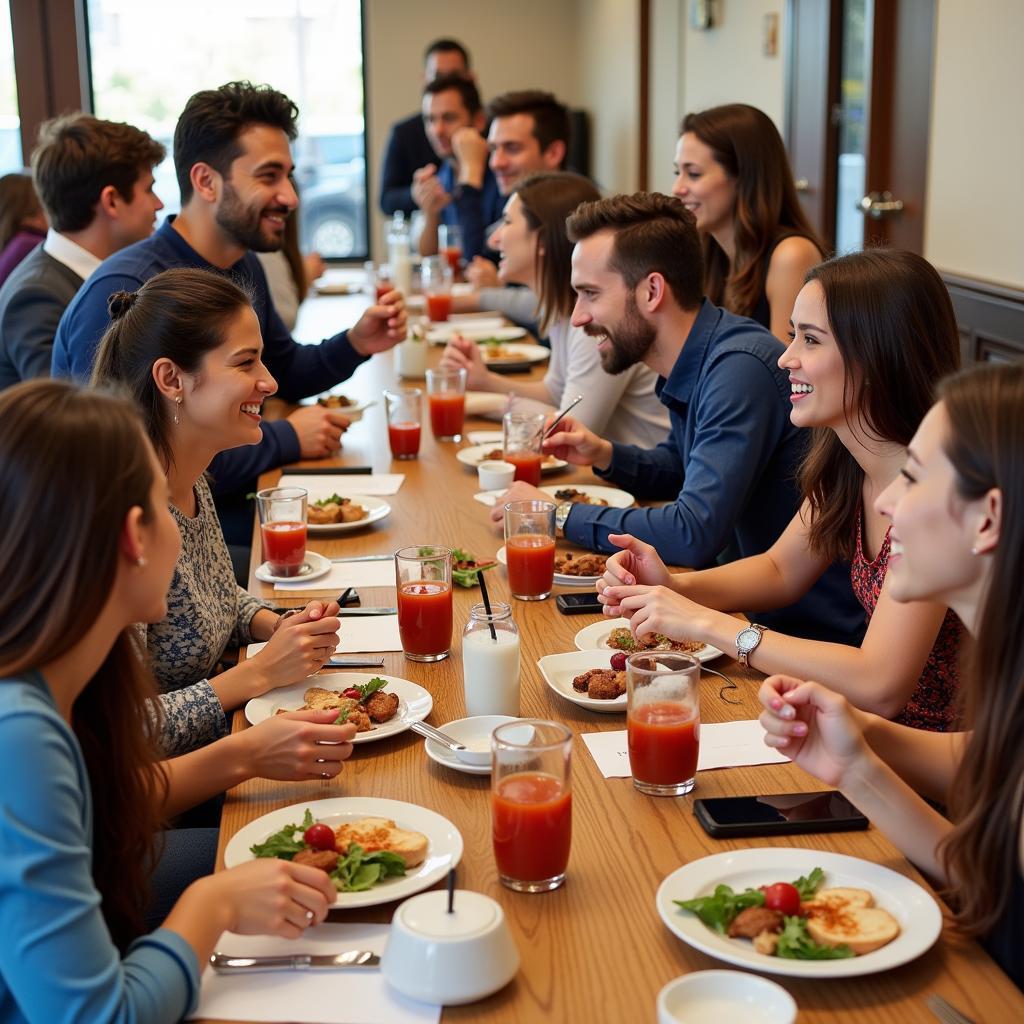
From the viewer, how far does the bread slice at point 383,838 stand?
1344mm

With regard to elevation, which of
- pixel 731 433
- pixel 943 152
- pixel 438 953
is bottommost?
pixel 438 953

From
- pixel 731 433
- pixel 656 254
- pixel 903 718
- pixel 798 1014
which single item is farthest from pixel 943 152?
pixel 798 1014

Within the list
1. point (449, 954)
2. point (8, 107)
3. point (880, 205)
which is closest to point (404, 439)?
point (449, 954)

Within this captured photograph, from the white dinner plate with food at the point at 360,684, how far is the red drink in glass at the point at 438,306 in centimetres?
338

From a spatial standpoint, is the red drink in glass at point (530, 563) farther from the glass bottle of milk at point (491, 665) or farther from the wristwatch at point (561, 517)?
the glass bottle of milk at point (491, 665)

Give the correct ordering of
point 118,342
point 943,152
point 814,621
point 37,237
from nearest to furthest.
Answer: point 118,342
point 814,621
point 943,152
point 37,237

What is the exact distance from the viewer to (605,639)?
1995 mm

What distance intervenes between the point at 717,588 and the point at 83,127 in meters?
2.61

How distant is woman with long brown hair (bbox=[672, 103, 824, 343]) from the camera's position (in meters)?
3.54

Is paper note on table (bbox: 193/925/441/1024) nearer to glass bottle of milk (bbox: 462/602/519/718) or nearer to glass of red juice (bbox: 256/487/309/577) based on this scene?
glass bottle of milk (bbox: 462/602/519/718)

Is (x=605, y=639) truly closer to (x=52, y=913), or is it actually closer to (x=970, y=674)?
(x=970, y=674)

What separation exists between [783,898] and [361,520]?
157 cm

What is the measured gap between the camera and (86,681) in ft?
4.22

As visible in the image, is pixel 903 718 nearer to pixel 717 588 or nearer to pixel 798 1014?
pixel 717 588
